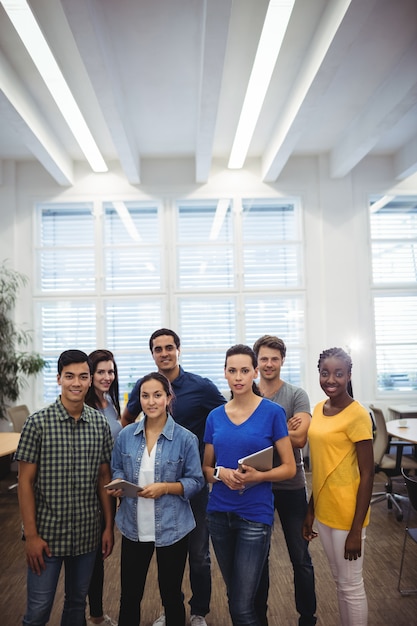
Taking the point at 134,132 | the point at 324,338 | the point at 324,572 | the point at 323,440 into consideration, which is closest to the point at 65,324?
the point at 134,132

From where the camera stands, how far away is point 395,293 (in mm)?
7559

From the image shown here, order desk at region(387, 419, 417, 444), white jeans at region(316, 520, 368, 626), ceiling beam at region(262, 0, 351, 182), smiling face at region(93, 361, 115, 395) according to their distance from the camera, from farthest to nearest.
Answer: desk at region(387, 419, 417, 444), ceiling beam at region(262, 0, 351, 182), smiling face at region(93, 361, 115, 395), white jeans at region(316, 520, 368, 626)

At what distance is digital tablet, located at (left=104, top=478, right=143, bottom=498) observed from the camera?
209 cm

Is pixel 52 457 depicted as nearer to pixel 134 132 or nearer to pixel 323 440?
pixel 323 440

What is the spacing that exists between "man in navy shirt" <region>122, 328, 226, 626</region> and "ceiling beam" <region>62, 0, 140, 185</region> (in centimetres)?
236

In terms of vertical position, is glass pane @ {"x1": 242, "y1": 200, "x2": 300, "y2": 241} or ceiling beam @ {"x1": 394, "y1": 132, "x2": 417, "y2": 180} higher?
ceiling beam @ {"x1": 394, "y1": 132, "x2": 417, "y2": 180}

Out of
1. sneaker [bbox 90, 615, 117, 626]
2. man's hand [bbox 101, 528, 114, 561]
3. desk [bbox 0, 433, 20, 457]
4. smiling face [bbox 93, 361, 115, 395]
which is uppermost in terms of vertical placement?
smiling face [bbox 93, 361, 115, 395]

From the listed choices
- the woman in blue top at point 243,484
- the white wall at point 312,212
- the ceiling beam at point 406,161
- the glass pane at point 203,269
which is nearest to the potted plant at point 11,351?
the white wall at point 312,212

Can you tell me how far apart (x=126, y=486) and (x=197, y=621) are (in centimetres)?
122

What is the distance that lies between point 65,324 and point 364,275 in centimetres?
443

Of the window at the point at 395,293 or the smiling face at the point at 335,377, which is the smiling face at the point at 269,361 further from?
the window at the point at 395,293

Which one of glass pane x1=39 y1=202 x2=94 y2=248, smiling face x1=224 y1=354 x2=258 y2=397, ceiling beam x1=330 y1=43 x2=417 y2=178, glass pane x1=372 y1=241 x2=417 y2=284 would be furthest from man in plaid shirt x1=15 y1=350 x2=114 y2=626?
glass pane x1=372 y1=241 x2=417 y2=284

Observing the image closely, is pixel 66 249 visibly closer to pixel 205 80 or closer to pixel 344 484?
pixel 205 80

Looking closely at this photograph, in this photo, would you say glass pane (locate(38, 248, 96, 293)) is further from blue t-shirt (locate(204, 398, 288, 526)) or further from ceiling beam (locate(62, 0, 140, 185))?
blue t-shirt (locate(204, 398, 288, 526))
